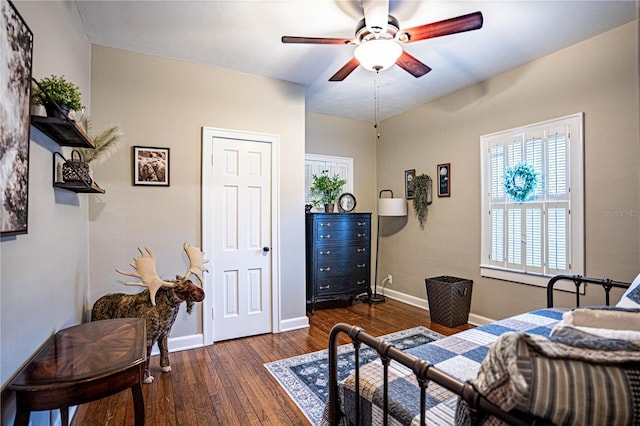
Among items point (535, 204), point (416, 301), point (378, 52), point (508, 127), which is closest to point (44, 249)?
point (378, 52)

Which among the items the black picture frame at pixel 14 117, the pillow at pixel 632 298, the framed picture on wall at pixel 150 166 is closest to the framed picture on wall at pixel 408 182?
the pillow at pixel 632 298

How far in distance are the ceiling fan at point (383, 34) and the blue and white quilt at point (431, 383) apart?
1892 millimetres

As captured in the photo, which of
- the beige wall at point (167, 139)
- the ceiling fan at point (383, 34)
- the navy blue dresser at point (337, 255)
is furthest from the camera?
the navy blue dresser at point (337, 255)

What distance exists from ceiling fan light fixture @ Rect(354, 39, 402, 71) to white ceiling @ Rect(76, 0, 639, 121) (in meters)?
0.35

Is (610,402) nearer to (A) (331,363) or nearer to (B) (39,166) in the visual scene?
(A) (331,363)

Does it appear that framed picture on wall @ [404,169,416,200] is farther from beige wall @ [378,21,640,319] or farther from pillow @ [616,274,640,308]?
pillow @ [616,274,640,308]

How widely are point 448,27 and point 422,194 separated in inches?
102

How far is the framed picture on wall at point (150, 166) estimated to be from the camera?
299 cm

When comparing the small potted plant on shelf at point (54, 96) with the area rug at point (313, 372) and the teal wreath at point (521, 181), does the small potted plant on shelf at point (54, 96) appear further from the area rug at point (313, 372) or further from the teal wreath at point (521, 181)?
the teal wreath at point (521, 181)

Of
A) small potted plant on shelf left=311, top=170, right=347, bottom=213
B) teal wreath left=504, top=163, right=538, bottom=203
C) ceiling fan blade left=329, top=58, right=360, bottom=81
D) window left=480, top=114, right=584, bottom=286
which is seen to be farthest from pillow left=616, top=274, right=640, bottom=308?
small potted plant on shelf left=311, top=170, right=347, bottom=213

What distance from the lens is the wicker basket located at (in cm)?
364

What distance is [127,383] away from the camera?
52.9 inches

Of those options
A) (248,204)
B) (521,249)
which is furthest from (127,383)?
(521,249)

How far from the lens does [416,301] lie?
15.0 ft
